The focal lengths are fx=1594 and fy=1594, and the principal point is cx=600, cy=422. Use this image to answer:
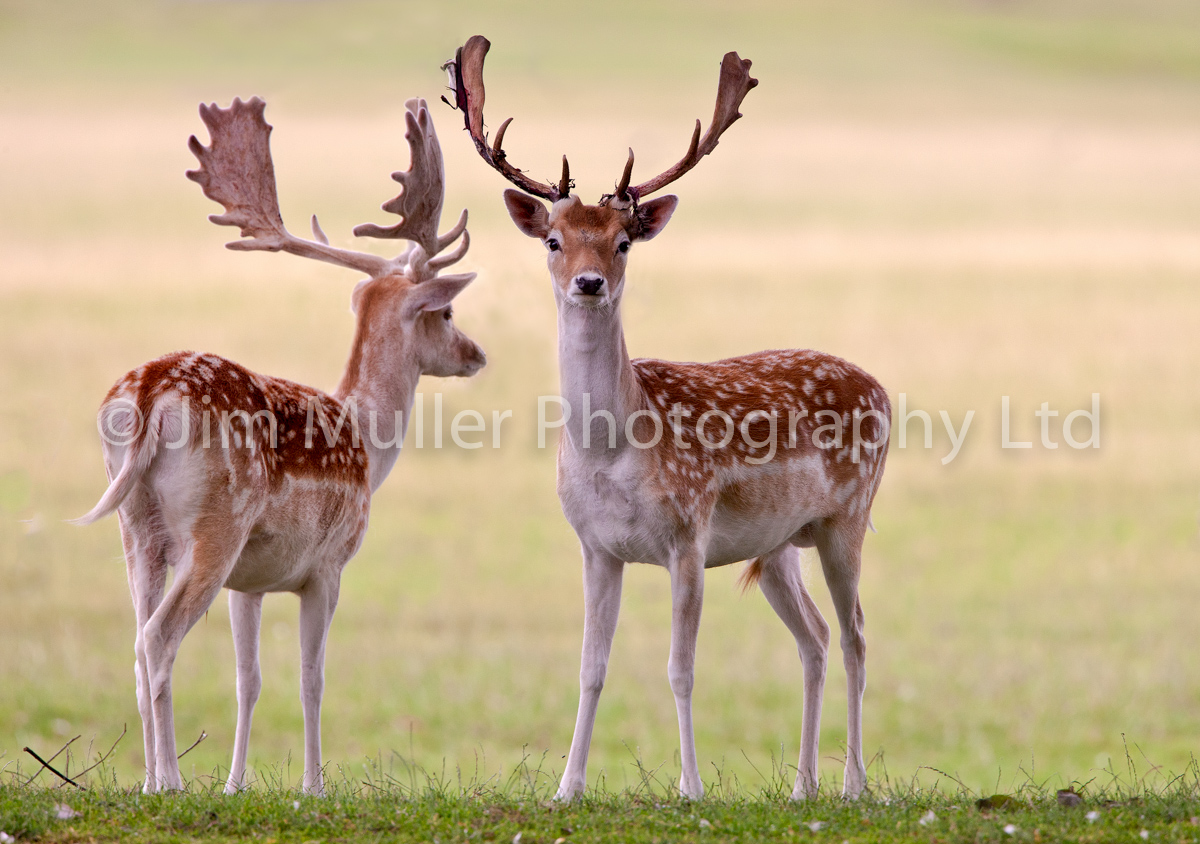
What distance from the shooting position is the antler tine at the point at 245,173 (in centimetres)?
1015

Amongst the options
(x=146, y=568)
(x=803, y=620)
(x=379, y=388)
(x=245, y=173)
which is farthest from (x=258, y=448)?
(x=803, y=620)

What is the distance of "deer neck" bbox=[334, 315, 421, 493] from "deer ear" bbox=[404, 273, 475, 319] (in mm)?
189

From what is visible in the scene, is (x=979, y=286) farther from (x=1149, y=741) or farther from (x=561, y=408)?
(x=561, y=408)

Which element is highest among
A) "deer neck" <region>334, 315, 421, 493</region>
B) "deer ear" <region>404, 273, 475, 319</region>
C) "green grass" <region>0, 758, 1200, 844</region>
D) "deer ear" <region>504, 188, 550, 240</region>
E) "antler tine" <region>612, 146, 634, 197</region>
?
"antler tine" <region>612, 146, 634, 197</region>

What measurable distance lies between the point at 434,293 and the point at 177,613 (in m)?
2.69

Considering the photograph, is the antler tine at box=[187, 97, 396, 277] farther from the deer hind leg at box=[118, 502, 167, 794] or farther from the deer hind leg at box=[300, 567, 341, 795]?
the deer hind leg at box=[118, 502, 167, 794]

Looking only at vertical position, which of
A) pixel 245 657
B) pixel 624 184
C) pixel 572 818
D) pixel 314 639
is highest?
pixel 624 184

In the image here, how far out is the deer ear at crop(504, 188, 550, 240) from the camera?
8250 mm

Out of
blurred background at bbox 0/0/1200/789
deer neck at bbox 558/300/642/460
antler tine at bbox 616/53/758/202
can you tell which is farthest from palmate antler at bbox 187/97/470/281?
deer neck at bbox 558/300/642/460

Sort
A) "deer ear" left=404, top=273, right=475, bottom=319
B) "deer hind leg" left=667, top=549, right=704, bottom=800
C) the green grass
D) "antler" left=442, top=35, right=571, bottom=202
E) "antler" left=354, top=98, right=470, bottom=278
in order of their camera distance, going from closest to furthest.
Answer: the green grass < "deer hind leg" left=667, top=549, right=704, bottom=800 < "antler" left=442, top=35, right=571, bottom=202 < "deer ear" left=404, top=273, right=475, bottom=319 < "antler" left=354, top=98, right=470, bottom=278

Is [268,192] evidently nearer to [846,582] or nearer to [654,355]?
[846,582]

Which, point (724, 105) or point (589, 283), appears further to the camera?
point (724, 105)

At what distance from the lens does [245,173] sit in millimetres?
10219

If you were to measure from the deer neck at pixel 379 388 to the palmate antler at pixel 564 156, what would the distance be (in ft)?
4.90
